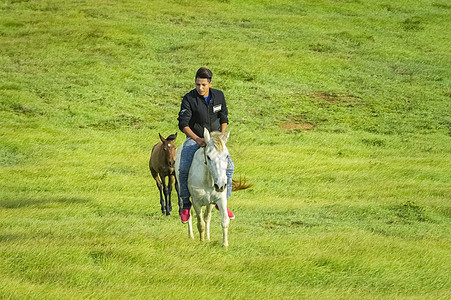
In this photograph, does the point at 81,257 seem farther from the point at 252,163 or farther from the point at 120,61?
the point at 120,61

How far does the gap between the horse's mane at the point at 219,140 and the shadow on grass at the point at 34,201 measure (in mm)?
9893

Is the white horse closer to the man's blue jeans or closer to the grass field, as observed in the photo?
the man's blue jeans

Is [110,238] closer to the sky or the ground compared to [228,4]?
closer to the ground

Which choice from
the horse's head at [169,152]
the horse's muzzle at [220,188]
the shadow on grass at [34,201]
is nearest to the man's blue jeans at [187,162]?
the horse's muzzle at [220,188]

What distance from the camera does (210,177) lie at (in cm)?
1304

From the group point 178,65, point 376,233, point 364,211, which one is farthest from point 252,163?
point 178,65

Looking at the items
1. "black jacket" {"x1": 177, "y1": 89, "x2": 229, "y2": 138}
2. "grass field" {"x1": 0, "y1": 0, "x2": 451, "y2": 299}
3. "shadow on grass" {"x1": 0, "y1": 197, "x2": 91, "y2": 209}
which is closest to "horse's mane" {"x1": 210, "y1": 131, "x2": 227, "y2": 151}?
"black jacket" {"x1": 177, "y1": 89, "x2": 229, "y2": 138}

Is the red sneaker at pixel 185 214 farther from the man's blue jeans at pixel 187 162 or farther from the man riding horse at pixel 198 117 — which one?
the man's blue jeans at pixel 187 162

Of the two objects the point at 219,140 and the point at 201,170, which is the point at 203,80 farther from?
the point at 201,170

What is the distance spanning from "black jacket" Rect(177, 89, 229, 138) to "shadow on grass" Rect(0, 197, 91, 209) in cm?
862

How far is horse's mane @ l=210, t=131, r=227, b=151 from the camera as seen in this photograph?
12219 mm

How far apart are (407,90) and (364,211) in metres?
27.9

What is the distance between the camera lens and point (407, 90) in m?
46.6

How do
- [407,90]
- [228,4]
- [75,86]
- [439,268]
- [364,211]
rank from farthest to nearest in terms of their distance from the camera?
[228,4]
[407,90]
[75,86]
[364,211]
[439,268]
